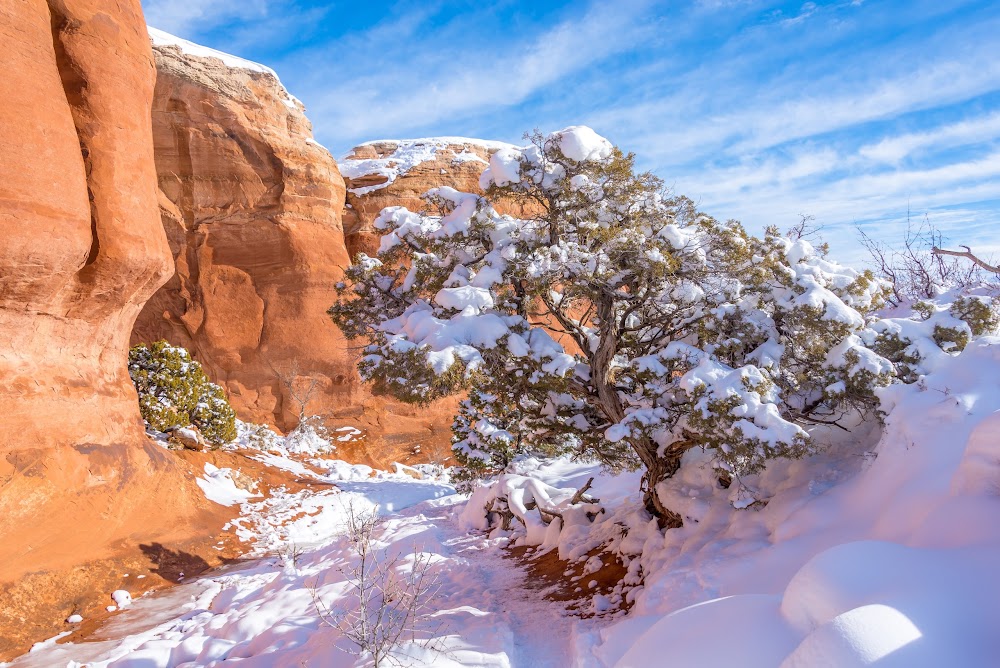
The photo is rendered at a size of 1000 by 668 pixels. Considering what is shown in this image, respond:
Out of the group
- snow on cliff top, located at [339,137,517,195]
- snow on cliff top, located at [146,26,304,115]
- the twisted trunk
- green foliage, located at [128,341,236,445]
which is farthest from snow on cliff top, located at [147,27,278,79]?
the twisted trunk

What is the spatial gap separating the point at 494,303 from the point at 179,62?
924 inches

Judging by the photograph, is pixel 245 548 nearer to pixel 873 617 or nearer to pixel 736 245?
pixel 736 245

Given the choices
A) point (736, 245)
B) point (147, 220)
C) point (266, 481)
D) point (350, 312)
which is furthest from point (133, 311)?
point (736, 245)

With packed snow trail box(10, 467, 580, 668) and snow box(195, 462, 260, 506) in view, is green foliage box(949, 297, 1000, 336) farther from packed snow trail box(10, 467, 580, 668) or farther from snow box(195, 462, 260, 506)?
snow box(195, 462, 260, 506)

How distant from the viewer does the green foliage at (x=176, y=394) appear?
560 inches

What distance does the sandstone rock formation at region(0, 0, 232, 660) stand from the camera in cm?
914

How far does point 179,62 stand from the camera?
75.4 ft

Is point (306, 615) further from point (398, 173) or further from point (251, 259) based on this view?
point (398, 173)

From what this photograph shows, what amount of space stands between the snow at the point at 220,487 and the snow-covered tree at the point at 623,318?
7851mm

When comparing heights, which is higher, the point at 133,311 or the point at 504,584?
the point at 133,311

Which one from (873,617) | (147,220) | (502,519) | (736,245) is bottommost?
(502,519)

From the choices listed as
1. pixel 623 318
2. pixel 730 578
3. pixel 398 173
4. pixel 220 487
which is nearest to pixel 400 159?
pixel 398 173

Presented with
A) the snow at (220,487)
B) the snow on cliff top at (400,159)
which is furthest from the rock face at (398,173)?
the snow at (220,487)

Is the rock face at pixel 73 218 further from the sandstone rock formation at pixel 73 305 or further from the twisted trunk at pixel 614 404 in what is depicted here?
the twisted trunk at pixel 614 404
